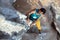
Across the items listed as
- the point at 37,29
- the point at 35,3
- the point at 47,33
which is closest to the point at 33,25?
the point at 37,29

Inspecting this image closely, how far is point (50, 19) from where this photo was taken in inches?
64.7

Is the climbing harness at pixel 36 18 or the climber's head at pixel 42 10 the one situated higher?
the climber's head at pixel 42 10

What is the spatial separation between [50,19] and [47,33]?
18cm

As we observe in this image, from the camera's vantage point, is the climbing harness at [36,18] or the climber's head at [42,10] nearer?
the climbing harness at [36,18]

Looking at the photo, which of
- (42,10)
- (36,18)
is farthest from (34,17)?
(42,10)

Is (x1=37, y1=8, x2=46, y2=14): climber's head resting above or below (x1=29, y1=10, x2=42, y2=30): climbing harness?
above

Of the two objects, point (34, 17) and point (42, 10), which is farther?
point (42, 10)

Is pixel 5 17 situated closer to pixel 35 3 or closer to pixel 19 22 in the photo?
→ pixel 19 22

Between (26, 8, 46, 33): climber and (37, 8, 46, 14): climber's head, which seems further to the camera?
(37, 8, 46, 14): climber's head

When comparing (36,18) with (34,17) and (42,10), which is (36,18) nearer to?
(34,17)

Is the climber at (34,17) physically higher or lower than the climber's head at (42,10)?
lower

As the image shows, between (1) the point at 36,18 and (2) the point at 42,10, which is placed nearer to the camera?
(1) the point at 36,18

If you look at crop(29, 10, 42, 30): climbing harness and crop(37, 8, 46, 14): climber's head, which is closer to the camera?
crop(29, 10, 42, 30): climbing harness

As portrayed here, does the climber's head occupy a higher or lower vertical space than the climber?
higher
